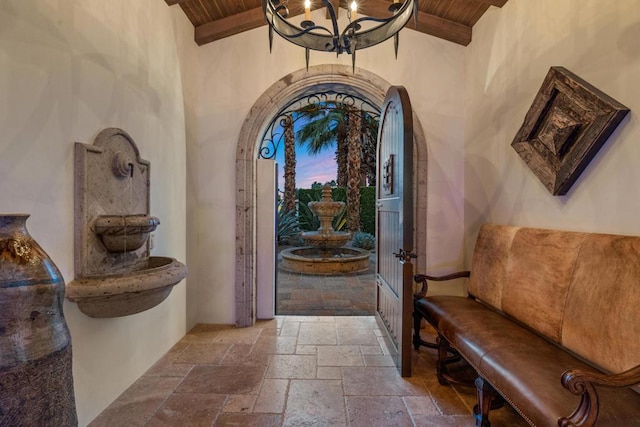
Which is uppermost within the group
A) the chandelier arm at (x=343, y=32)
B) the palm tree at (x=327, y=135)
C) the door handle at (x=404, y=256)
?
the palm tree at (x=327, y=135)

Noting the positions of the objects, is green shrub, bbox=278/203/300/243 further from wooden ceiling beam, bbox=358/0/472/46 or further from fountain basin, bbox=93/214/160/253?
fountain basin, bbox=93/214/160/253

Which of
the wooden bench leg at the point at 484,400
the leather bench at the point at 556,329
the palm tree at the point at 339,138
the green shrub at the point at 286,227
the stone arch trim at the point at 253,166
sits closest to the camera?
the leather bench at the point at 556,329

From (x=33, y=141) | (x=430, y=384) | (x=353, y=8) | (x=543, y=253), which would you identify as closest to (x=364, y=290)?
(x=430, y=384)

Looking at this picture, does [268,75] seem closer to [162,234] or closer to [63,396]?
[162,234]

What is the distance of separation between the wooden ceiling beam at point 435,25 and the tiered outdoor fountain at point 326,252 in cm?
385

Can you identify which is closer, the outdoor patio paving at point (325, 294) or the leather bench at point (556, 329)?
the leather bench at point (556, 329)

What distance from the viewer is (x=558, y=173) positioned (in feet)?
6.37

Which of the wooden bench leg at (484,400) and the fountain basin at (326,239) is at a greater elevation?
the fountain basin at (326,239)

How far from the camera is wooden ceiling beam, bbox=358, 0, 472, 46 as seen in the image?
3117mm

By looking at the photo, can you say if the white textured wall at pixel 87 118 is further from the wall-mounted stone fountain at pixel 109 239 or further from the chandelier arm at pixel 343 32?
the chandelier arm at pixel 343 32

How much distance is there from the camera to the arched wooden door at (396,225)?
89.7 inches

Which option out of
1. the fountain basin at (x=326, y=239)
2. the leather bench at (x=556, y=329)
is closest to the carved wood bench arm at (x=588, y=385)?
the leather bench at (x=556, y=329)

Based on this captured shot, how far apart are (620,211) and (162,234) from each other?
307cm

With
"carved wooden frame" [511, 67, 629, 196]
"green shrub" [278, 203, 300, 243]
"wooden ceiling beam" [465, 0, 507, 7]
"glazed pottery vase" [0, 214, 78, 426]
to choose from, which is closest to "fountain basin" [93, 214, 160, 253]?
"glazed pottery vase" [0, 214, 78, 426]
